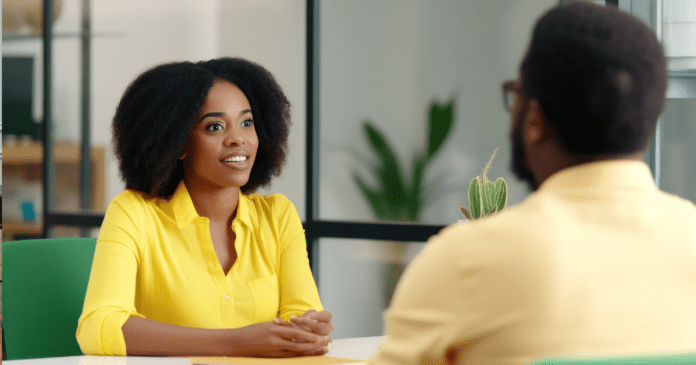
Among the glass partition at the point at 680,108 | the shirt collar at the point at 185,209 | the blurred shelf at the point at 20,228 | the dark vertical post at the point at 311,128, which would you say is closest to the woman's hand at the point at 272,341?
the shirt collar at the point at 185,209

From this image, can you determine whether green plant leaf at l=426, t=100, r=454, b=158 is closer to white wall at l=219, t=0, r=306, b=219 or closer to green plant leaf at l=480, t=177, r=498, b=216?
white wall at l=219, t=0, r=306, b=219

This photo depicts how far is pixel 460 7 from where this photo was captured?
3334mm

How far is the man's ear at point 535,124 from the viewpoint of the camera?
730 mm

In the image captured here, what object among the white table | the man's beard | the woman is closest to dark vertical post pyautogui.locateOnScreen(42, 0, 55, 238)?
the woman

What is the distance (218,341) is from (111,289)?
0.30m

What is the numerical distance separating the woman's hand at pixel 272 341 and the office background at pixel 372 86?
179cm

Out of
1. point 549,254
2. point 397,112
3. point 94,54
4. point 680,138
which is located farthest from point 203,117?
point 94,54

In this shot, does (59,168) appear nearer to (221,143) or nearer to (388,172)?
(388,172)

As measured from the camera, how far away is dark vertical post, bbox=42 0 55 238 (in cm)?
458

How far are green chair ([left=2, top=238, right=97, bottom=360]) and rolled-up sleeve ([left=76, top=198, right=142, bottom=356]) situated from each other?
310mm

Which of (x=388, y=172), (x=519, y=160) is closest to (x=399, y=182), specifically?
(x=388, y=172)

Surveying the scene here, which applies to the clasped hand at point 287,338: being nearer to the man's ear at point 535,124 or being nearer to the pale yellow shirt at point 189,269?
the pale yellow shirt at point 189,269

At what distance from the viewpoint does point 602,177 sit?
2.37 feet

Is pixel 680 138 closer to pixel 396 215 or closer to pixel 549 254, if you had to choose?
pixel 396 215
